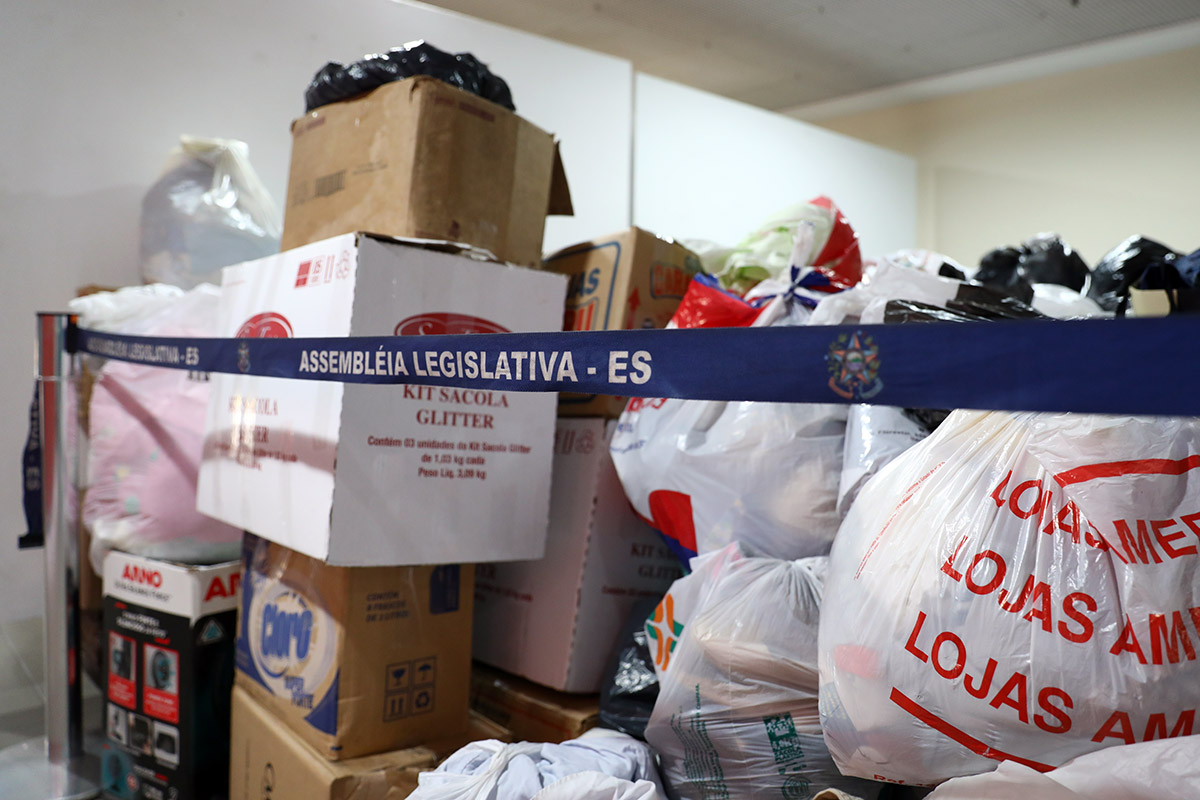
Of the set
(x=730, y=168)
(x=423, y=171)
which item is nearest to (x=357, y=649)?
(x=423, y=171)

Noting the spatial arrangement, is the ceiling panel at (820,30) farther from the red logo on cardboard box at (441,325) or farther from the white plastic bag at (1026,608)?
the white plastic bag at (1026,608)

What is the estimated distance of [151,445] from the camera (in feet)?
6.18

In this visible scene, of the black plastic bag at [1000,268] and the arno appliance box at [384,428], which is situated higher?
the black plastic bag at [1000,268]

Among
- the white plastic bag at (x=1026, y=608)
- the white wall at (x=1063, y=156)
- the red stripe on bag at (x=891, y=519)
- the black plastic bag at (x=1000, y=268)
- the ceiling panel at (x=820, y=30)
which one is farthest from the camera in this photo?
the white wall at (x=1063, y=156)

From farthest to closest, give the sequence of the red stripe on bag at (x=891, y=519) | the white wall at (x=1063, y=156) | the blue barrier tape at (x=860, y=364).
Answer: the white wall at (x=1063, y=156), the red stripe on bag at (x=891, y=519), the blue barrier tape at (x=860, y=364)

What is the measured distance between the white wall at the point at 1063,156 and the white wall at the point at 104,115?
3679mm

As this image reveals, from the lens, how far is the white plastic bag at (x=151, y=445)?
1839 mm

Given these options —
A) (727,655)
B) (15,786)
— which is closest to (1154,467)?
(727,655)

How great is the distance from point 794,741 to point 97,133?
7.88 ft

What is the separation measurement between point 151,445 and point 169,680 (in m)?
0.54

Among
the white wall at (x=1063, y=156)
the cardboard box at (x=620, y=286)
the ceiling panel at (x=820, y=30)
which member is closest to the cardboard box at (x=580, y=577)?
the cardboard box at (x=620, y=286)

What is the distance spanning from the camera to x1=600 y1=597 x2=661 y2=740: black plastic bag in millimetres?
1396

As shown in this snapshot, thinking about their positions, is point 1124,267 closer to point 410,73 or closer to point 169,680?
point 410,73

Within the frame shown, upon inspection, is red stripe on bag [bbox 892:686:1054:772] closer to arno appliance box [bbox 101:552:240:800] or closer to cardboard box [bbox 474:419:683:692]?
cardboard box [bbox 474:419:683:692]
